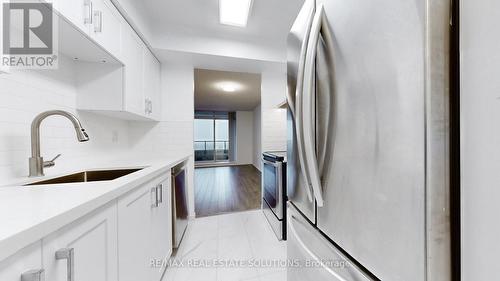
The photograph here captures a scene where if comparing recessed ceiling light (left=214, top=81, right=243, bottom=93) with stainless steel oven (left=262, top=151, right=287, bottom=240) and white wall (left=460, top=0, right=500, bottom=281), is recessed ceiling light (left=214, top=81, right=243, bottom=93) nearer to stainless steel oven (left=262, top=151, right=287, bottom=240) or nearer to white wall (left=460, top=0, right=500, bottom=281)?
stainless steel oven (left=262, top=151, right=287, bottom=240)

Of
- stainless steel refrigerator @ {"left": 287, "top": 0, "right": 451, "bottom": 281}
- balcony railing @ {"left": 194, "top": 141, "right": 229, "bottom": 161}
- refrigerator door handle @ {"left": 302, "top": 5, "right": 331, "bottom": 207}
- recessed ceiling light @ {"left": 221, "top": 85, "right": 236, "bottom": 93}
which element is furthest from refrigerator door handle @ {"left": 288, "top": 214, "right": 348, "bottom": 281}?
balcony railing @ {"left": 194, "top": 141, "right": 229, "bottom": 161}

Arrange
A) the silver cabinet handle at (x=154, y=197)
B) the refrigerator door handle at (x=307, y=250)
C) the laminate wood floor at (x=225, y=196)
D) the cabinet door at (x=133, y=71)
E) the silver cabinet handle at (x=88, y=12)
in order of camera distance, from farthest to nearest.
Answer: the laminate wood floor at (x=225, y=196), the cabinet door at (x=133, y=71), the silver cabinet handle at (x=154, y=197), the silver cabinet handle at (x=88, y=12), the refrigerator door handle at (x=307, y=250)

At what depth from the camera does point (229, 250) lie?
1.85m

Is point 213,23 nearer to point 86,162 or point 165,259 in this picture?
point 86,162

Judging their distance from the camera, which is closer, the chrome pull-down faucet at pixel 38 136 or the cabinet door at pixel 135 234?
the cabinet door at pixel 135 234

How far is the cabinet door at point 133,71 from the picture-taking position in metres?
1.64

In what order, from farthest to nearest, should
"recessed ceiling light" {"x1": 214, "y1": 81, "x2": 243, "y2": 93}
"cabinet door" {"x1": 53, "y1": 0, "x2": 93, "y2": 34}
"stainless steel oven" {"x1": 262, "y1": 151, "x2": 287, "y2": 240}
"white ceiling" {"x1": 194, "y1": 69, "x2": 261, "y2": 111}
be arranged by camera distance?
"recessed ceiling light" {"x1": 214, "y1": 81, "x2": 243, "y2": 93} → "white ceiling" {"x1": 194, "y1": 69, "x2": 261, "y2": 111} → "stainless steel oven" {"x1": 262, "y1": 151, "x2": 287, "y2": 240} → "cabinet door" {"x1": 53, "y1": 0, "x2": 93, "y2": 34}

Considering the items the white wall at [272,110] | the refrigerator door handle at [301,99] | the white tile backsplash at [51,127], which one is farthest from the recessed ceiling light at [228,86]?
the refrigerator door handle at [301,99]

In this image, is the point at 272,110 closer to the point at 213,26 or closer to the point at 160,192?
the point at 213,26

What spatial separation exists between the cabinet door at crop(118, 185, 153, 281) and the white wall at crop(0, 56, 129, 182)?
25.2 inches

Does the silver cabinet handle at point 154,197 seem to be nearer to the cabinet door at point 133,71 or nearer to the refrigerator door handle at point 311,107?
the cabinet door at point 133,71

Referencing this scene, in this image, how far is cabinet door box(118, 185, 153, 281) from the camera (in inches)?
34.0

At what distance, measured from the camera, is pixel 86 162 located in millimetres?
1595

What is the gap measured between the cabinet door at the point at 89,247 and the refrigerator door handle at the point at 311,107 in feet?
2.47
